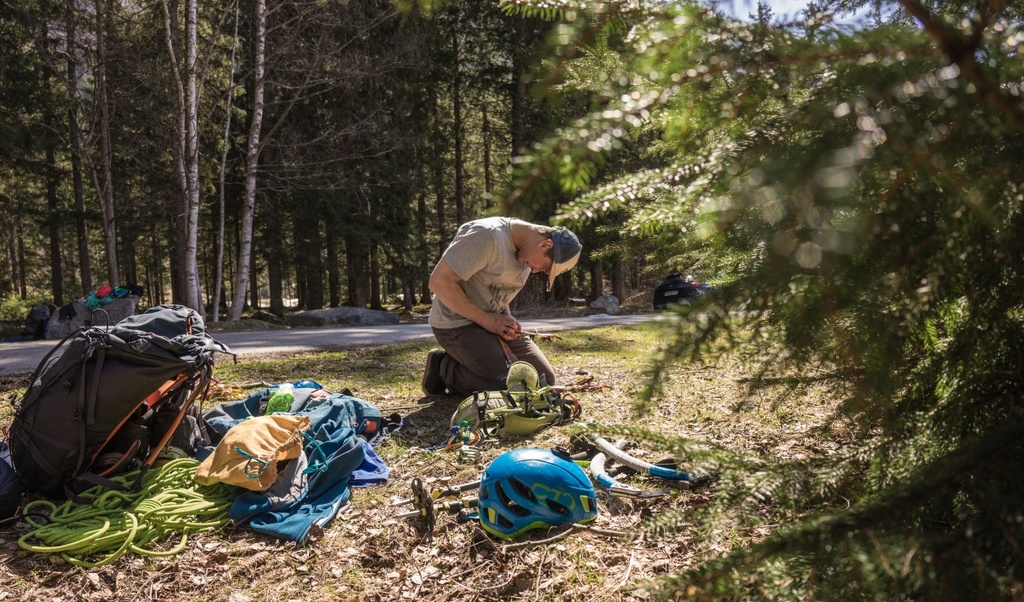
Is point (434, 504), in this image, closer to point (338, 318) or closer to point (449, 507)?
point (449, 507)

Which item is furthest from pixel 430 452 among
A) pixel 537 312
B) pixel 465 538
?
pixel 537 312

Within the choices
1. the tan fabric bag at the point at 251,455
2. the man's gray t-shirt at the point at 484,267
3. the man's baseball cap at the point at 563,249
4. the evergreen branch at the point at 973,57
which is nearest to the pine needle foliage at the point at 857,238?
the evergreen branch at the point at 973,57

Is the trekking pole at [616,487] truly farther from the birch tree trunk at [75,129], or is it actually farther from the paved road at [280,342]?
the birch tree trunk at [75,129]

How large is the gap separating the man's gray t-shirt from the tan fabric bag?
1.96 meters

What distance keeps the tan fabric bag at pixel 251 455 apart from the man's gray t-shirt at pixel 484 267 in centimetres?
196

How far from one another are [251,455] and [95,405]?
2.74 ft

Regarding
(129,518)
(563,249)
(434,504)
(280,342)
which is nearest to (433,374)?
(563,249)

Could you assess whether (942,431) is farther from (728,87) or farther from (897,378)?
(728,87)

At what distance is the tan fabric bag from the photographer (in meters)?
2.95

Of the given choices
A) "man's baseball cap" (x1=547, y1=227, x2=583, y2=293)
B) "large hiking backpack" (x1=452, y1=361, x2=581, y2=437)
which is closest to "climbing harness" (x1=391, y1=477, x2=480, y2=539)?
"large hiking backpack" (x1=452, y1=361, x2=581, y2=437)

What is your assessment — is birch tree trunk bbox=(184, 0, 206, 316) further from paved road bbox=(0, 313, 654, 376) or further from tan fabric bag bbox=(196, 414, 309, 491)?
tan fabric bag bbox=(196, 414, 309, 491)

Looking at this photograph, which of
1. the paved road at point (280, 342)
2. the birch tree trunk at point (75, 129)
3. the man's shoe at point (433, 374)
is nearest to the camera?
the man's shoe at point (433, 374)

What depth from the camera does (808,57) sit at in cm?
101

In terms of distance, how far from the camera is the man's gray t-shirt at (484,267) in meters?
4.71
